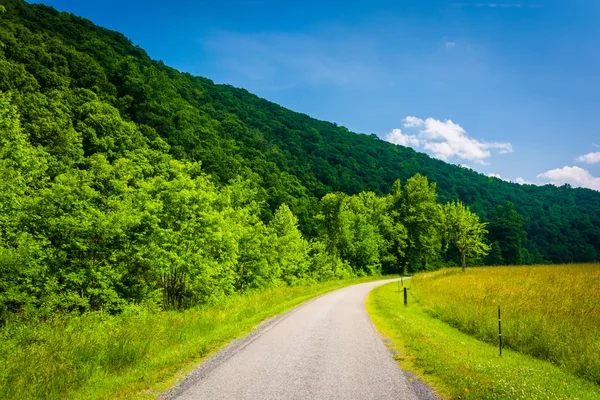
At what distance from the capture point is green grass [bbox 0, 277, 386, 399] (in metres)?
6.84

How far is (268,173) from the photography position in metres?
83.5

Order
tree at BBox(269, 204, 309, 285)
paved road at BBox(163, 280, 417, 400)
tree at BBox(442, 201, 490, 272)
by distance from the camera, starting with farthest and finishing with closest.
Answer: tree at BBox(442, 201, 490, 272), tree at BBox(269, 204, 309, 285), paved road at BBox(163, 280, 417, 400)

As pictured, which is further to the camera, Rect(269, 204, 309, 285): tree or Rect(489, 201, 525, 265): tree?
Rect(489, 201, 525, 265): tree

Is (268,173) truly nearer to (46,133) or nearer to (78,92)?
(78,92)

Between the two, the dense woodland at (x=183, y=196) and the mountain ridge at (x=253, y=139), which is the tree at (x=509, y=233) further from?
the mountain ridge at (x=253, y=139)

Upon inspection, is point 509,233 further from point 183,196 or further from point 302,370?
point 302,370

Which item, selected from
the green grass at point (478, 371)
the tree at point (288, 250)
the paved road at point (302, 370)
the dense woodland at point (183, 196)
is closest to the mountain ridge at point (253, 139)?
the dense woodland at point (183, 196)

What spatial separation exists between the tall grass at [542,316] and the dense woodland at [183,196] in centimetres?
1533

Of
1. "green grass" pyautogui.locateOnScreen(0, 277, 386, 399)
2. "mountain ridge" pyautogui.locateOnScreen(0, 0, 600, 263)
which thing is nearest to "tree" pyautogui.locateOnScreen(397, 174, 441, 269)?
"mountain ridge" pyautogui.locateOnScreen(0, 0, 600, 263)

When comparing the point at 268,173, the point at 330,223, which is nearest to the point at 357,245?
the point at 330,223

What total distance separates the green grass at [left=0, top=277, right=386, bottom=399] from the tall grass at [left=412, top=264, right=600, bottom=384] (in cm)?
994

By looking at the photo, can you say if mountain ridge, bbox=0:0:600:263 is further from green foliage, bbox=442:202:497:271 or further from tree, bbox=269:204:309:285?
green foliage, bbox=442:202:497:271

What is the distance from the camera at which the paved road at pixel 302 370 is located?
22.2ft

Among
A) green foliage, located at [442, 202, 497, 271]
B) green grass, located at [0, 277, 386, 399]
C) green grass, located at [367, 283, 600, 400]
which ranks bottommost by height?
green grass, located at [367, 283, 600, 400]
